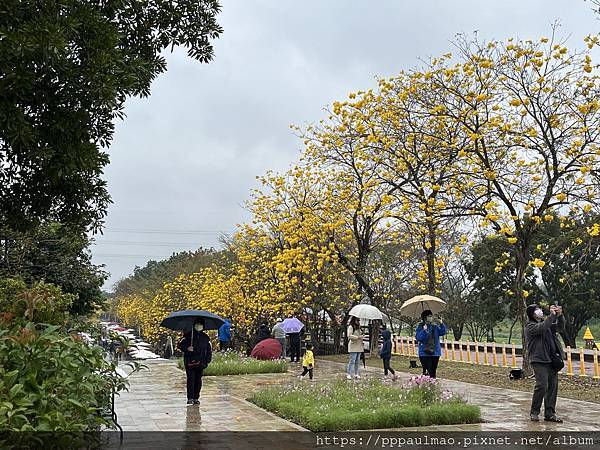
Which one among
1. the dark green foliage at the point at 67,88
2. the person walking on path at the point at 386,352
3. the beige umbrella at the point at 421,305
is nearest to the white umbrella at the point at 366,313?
the beige umbrella at the point at 421,305

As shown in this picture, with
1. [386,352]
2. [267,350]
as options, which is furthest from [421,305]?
[267,350]

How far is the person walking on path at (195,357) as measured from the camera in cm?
1143

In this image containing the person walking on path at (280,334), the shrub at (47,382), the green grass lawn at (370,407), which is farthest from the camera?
the person walking on path at (280,334)

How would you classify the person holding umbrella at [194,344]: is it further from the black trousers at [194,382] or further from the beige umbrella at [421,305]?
the beige umbrella at [421,305]

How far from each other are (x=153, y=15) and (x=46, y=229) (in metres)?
14.5

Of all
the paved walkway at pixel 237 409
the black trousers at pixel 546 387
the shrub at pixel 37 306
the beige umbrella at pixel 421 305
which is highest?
the beige umbrella at pixel 421 305

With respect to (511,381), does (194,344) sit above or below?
above

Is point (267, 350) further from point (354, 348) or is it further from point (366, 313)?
point (354, 348)

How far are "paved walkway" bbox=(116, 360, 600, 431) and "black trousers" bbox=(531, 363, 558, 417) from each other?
0.82 ft

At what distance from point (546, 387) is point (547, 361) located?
350mm

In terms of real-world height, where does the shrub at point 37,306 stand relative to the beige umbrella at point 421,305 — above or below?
below

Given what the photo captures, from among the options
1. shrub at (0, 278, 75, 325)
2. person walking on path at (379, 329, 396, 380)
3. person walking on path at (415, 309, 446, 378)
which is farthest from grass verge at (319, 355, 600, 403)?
shrub at (0, 278, 75, 325)

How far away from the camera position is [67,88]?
6414 millimetres

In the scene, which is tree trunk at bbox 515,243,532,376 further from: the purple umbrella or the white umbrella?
the purple umbrella
